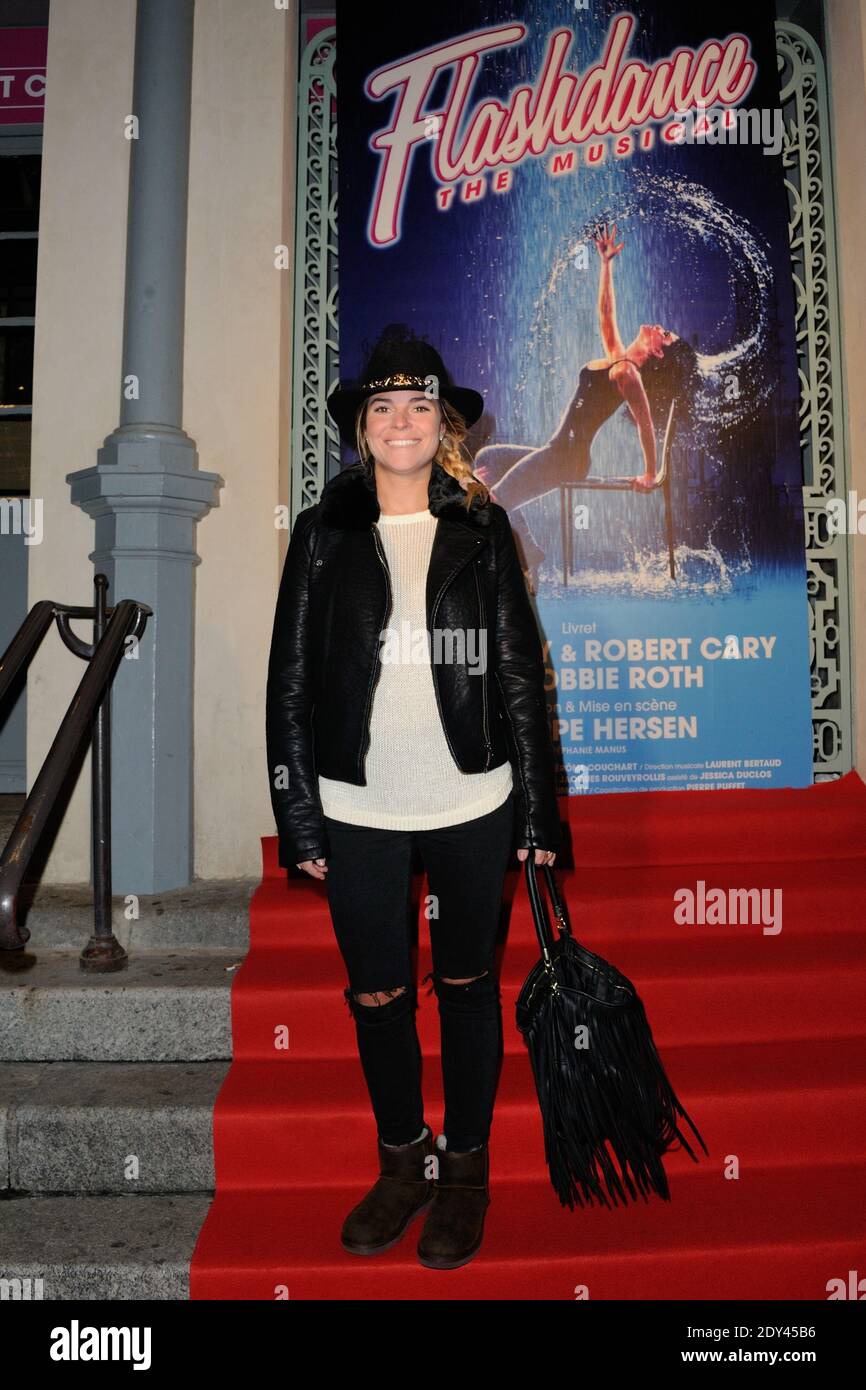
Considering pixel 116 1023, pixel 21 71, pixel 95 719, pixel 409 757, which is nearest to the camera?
pixel 409 757

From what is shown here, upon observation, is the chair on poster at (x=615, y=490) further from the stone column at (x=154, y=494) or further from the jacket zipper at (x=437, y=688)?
the jacket zipper at (x=437, y=688)

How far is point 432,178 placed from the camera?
393 cm

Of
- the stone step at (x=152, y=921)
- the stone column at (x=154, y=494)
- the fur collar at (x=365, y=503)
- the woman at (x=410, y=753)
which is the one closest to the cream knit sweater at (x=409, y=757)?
the woman at (x=410, y=753)

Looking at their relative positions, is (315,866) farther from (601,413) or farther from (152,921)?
(601,413)

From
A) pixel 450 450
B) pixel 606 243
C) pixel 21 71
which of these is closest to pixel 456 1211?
pixel 450 450

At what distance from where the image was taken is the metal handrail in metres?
2.48

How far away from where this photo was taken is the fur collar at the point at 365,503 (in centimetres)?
204

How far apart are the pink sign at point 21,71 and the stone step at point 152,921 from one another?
3722 mm

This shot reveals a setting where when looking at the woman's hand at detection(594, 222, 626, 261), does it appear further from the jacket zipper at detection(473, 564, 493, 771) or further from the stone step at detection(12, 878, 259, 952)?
the stone step at detection(12, 878, 259, 952)

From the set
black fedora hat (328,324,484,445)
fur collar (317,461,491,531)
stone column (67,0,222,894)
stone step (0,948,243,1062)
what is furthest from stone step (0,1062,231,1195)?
black fedora hat (328,324,484,445)

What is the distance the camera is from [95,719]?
305 centimetres

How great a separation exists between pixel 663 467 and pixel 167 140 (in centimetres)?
234

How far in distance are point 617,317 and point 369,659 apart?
2653 millimetres

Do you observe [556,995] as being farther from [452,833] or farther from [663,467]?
[663,467]
